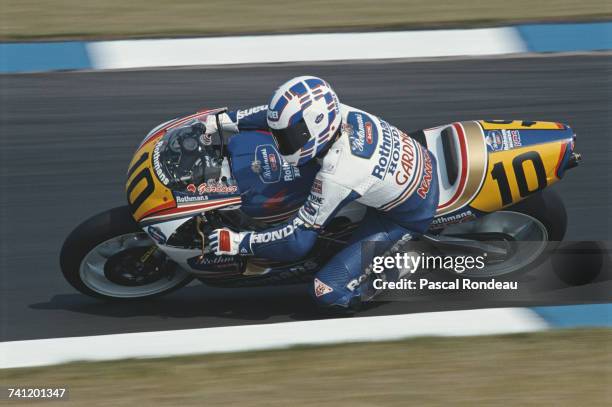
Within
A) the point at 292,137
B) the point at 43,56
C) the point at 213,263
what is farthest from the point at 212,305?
the point at 43,56

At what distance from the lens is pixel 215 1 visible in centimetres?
1157

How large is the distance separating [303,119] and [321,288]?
129 cm

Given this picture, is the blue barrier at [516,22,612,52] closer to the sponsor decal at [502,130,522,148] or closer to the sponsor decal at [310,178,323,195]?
the sponsor decal at [502,130,522,148]

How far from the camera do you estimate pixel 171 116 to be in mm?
9289

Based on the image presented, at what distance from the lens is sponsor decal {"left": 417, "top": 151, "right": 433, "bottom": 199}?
21.0 feet

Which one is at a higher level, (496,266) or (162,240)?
(162,240)

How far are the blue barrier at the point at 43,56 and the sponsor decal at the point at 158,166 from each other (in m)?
3.90

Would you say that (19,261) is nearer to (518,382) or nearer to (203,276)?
(203,276)

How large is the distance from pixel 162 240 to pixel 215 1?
586 cm

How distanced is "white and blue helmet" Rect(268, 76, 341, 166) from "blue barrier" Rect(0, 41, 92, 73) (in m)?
4.62

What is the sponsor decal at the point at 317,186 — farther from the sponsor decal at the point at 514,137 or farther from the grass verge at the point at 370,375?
the sponsor decal at the point at 514,137

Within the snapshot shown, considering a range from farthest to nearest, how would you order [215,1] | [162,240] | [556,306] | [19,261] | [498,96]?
[215,1] < [498,96] < [19,261] < [556,306] < [162,240]

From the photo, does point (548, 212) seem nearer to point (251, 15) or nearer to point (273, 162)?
point (273, 162)

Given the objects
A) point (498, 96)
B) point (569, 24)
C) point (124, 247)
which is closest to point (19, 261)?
Result: point (124, 247)
